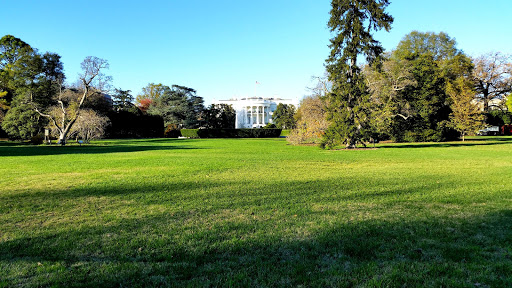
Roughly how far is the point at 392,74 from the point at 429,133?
7.24 meters

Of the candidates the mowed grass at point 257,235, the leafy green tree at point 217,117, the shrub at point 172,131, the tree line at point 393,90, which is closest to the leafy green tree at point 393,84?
the tree line at point 393,90

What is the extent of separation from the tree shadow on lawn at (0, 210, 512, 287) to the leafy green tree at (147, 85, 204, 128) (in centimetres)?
6089

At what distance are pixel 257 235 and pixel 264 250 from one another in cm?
50

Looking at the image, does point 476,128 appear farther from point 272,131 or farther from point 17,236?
point 17,236

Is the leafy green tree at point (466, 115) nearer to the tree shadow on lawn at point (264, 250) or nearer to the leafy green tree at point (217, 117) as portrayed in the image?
the tree shadow on lawn at point (264, 250)

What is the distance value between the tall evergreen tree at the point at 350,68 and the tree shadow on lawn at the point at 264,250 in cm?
1734

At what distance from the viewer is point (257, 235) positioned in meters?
4.13

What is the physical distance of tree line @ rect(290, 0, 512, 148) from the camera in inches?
877

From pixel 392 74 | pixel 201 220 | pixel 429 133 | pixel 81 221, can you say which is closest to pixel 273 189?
pixel 201 220

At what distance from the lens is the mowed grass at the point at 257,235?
3010 mm

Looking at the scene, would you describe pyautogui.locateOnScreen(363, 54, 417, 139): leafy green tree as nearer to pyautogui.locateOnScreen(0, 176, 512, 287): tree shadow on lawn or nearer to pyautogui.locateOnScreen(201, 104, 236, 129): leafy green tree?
pyautogui.locateOnScreen(0, 176, 512, 287): tree shadow on lawn

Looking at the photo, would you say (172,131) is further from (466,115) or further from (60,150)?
(466,115)

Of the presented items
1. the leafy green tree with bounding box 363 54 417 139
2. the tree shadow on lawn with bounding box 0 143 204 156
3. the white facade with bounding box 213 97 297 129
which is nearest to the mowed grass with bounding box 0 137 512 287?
the tree shadow on lawn with bounding box 0 143 204 156

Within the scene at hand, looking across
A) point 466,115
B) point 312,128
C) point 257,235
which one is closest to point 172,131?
point 312,128
